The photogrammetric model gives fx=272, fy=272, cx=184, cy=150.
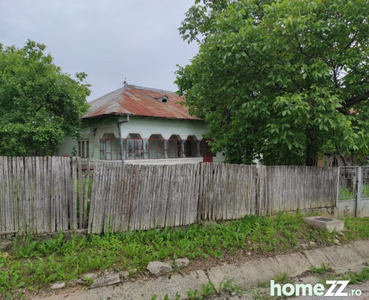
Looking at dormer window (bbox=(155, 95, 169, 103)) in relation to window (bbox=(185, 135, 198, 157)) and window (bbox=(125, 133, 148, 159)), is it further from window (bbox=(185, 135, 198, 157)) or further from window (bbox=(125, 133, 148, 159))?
window (bbox=(125, 133, 148, 159))

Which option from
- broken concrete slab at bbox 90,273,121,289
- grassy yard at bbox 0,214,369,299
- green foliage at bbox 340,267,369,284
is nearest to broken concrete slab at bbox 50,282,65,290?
grassy yard at bbox 0,214,369,299

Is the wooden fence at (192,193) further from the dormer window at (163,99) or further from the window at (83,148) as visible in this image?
the window at (83,148)

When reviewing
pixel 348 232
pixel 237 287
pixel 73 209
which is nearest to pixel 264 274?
pixel 237 287

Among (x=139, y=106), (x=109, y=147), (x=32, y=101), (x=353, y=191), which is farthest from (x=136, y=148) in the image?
(x=353, y=191)

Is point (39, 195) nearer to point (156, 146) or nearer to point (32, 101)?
point (32, 101)

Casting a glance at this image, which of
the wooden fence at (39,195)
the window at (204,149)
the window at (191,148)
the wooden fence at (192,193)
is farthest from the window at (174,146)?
the wooden fence at (39,195)

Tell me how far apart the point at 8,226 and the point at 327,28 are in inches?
283

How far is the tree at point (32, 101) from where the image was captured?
12.9 meters

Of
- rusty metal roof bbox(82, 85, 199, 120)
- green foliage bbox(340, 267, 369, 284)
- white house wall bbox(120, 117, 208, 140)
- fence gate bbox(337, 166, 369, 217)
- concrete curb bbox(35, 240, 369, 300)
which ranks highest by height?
rusty metal roof bbox(82, 85, 199, 120)

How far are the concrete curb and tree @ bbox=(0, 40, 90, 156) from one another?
1163 centimetres

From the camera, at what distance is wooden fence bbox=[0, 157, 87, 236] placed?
13.7 feet

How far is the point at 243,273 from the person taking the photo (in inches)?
177

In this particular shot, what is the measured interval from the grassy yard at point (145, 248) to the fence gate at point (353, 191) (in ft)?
5.29

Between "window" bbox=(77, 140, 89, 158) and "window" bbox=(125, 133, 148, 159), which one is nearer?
"window" bbox=(125, 133, 148, 159)
